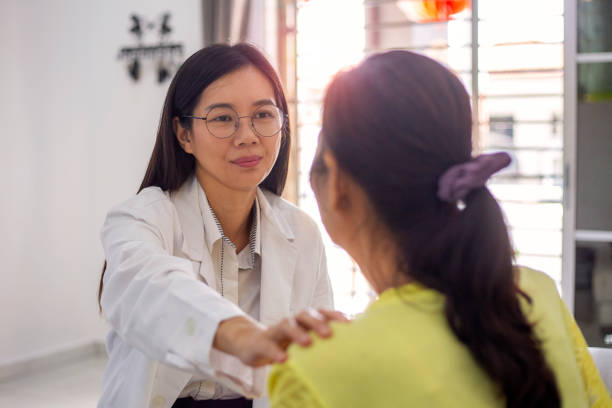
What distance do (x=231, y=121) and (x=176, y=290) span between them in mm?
543

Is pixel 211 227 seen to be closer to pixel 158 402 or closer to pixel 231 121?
pixel 231 121

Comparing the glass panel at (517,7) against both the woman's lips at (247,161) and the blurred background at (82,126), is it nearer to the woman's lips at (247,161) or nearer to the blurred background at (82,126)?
the blurred background at (82,126)

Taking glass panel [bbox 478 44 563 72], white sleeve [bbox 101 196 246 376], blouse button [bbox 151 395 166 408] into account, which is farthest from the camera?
glass panel [bbox 478 44 563 72]

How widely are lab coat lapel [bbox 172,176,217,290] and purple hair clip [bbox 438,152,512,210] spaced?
0.80 meters

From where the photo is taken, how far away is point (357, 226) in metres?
0.97

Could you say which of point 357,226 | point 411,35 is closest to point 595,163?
point 357,226

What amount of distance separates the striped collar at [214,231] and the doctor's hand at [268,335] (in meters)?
0.56

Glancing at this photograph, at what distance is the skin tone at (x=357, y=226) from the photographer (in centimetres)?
94

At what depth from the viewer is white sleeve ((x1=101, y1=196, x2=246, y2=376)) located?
1088mm

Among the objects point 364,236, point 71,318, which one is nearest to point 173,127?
point 364,236

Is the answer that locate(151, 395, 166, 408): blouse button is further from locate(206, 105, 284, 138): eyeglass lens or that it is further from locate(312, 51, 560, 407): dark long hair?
locate(312, 51, 560, 407): dark long hair

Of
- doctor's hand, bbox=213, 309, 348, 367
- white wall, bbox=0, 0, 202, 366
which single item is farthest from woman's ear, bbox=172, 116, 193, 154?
white wall, bbox=0, 0, 202, 366

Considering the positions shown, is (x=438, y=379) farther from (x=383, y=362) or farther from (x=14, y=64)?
(x=14, y=64)

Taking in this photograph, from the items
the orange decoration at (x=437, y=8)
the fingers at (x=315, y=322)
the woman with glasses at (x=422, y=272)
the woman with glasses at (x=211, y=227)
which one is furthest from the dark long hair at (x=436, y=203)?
the orange decoration at (x=437, y=8)
